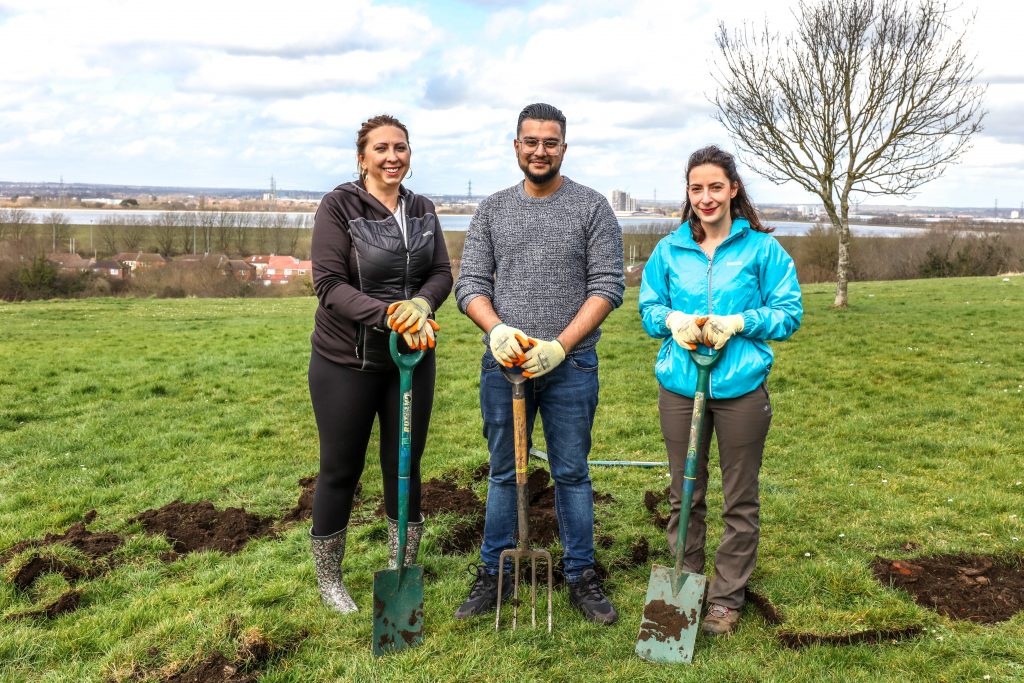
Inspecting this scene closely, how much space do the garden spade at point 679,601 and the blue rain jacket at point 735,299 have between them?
11 centimetres

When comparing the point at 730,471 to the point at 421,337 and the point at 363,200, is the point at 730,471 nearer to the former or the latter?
the point at 421,337

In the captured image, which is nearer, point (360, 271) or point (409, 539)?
point (360, 271)

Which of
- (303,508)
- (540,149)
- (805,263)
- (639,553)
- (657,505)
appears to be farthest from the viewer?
(805,263)

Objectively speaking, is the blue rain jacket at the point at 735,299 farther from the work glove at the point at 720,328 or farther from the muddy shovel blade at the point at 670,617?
the muddy shovel blade at the point at 670,617

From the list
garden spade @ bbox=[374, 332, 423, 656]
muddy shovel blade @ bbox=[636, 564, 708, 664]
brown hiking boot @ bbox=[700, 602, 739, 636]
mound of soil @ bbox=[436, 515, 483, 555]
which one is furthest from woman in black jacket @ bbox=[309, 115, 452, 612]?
brown hiking boot @ bbox=[700, 602, 739, 636]

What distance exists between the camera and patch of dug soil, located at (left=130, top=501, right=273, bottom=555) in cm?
463

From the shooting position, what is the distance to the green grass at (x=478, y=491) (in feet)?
10.7

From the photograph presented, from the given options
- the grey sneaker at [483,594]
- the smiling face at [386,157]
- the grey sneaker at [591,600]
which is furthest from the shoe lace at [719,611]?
the smiling face at [386,157]

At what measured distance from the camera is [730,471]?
11.3 ft

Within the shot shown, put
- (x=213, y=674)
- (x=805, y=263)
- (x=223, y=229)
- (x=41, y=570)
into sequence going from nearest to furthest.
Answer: (x=213, y=674), (x=41, y=570), (x=805, y=263), (x=223, y=229)

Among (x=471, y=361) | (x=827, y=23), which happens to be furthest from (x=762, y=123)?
(x=471, y=361)

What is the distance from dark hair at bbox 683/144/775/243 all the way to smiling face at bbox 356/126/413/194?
4.39 feet

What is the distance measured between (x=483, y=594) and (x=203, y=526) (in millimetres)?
2299

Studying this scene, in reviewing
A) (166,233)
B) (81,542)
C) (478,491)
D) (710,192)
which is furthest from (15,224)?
(710,192)
